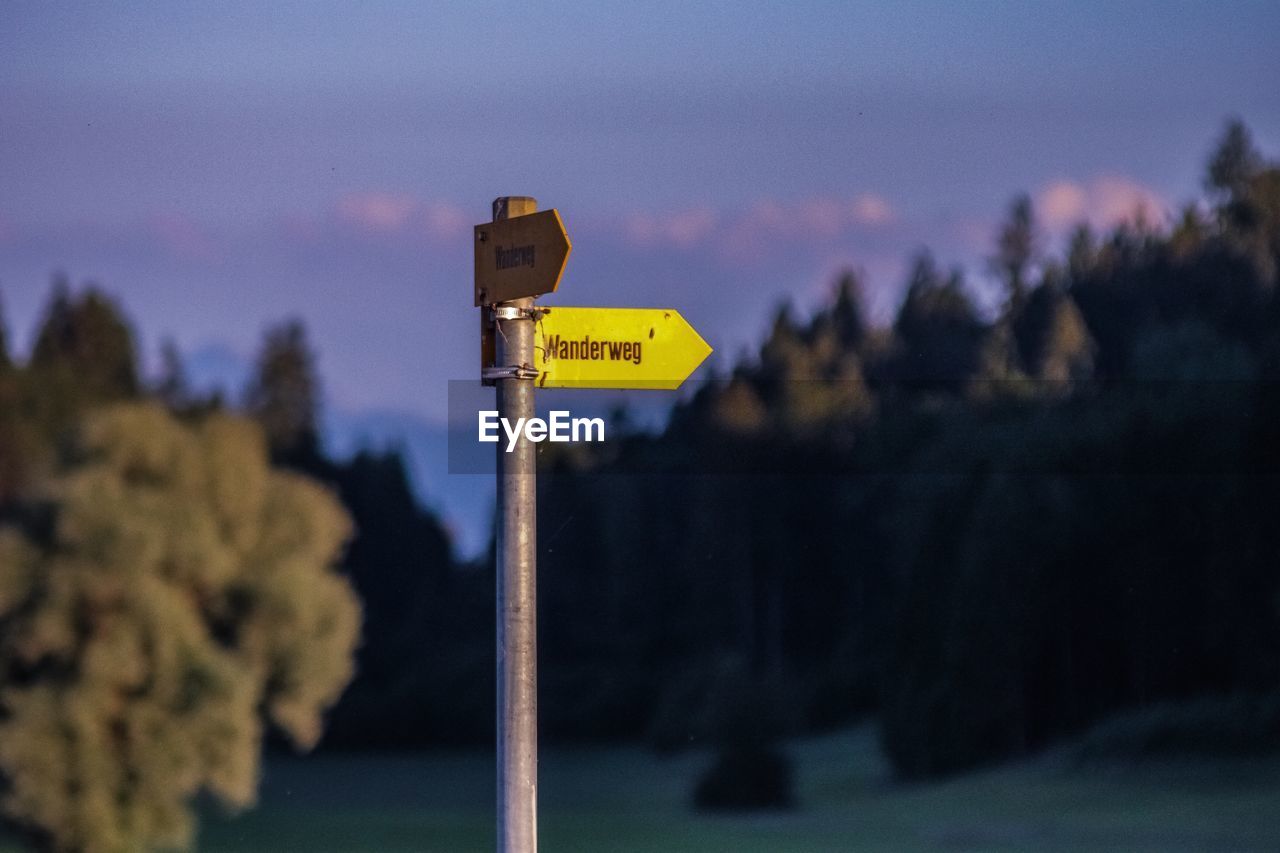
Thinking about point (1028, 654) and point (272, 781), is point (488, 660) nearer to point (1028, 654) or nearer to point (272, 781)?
point (272, 781)

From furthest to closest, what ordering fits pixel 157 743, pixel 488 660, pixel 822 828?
1. pixel 822 828
2. pixel 488 660
3. pixel 157 743

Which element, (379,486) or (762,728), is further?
(762,728)

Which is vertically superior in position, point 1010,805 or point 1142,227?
point 1142,227

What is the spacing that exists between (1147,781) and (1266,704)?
906 mm

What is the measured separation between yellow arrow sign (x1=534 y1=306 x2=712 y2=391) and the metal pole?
102mm

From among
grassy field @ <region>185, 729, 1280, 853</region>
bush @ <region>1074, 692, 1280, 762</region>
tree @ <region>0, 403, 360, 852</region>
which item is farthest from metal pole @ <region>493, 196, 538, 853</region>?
bush @ <region>1074, 692, 1280, 762</region>

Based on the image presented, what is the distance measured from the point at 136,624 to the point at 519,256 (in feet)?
16.0

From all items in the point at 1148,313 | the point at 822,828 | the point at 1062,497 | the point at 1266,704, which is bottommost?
the point at 822,828

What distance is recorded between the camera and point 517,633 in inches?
125

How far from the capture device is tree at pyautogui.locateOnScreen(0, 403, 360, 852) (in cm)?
743

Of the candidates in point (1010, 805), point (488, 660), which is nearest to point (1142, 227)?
point (1010, 805)

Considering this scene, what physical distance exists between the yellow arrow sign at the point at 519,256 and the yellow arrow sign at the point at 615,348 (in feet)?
0.36

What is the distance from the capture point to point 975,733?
1047 cm

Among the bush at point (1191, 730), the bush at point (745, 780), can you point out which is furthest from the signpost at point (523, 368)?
the bush at point (1191, 730)
